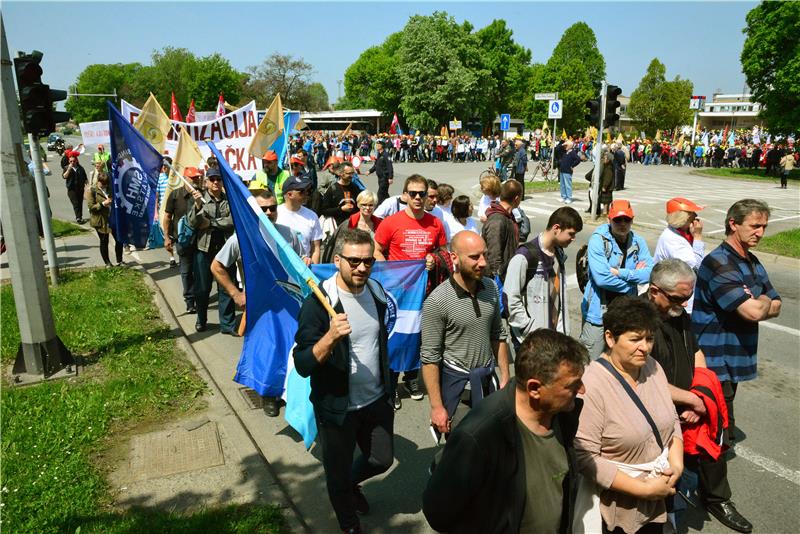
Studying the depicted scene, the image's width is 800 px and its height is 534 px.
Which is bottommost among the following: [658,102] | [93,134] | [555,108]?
[93,134]

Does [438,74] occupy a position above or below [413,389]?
above

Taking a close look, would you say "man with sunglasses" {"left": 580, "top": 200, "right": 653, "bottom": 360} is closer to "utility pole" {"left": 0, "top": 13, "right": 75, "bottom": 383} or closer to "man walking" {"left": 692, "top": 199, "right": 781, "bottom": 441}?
→ "man walking" {"left": 692, "top": 199, "right": 781, "bottom": 441}

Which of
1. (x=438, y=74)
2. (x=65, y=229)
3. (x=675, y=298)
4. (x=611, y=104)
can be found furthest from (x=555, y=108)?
(x=438, y=74)

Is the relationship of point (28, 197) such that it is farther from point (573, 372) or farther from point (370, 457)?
point (573, 372)

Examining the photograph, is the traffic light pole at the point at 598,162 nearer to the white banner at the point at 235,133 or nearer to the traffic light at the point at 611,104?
the traffic light at the point at 611,104

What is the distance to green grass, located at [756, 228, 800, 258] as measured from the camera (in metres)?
12.4

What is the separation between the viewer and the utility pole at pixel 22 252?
243 inches

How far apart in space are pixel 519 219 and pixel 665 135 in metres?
61.5

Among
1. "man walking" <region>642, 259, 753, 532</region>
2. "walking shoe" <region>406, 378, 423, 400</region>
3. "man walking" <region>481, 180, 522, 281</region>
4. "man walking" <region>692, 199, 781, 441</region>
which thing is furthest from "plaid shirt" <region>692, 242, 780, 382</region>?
"walking shoe" <region>406, 378, 423, 400</region>

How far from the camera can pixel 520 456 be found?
2320 millimetres

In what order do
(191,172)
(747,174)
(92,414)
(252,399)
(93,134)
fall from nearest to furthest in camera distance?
(92,414)
(252,399)
(191,172)
(93,134)
(747,174)

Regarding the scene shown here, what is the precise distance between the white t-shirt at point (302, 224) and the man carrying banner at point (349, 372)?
2.99 metres

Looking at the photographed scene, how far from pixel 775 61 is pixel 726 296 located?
35.5 metres

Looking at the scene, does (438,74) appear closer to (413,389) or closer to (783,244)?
(783,244)
